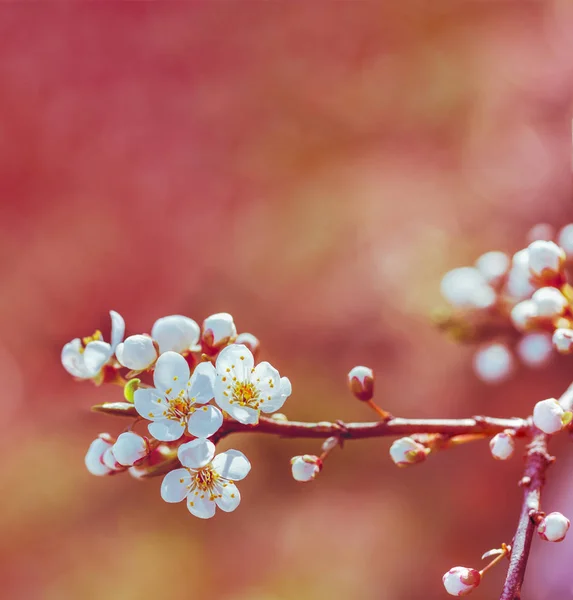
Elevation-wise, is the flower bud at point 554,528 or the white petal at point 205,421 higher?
the white petal at point 205,421

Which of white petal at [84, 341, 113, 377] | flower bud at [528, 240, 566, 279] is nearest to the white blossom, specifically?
flower bud at [528, 240, 566, 279]

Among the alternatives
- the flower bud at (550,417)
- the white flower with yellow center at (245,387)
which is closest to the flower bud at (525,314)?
the flower bud at (550,417)

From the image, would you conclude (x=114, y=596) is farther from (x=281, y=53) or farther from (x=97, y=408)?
(x=281, y=53)

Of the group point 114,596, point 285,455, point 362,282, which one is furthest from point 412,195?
point 114,596

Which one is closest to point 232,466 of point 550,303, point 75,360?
point 75,360

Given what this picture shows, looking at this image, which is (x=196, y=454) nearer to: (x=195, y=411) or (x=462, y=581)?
(x=195, y=411)

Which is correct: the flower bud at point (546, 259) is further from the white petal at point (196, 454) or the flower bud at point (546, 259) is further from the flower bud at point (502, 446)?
the white petal at point (196, 454)

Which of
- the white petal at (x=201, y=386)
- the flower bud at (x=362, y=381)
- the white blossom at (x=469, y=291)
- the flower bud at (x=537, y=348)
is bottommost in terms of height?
the white petal at (x=201, y=386)

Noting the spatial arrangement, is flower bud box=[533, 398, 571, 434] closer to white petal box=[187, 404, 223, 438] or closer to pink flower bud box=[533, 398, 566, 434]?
pink flower bud box=[533, 398, 566, 434]
